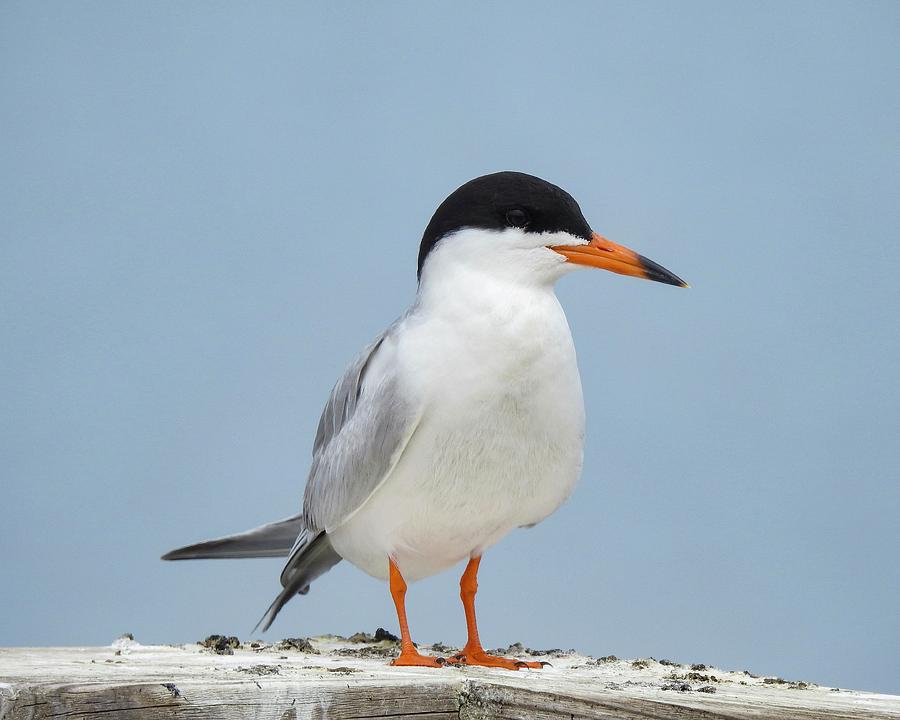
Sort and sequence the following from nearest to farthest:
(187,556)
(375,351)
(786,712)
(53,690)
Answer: (53,690) → (786,712) → (375,351) → (187,556)

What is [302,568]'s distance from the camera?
16.8 feet

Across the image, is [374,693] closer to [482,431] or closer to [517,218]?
[482,431]

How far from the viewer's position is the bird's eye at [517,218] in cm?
418

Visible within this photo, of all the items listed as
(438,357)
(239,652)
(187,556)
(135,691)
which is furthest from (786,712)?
(187,556)

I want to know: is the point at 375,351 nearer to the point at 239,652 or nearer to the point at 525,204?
the point at 525,204

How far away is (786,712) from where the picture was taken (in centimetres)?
358

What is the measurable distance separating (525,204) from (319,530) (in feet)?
5.07

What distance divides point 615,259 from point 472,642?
1496 mm

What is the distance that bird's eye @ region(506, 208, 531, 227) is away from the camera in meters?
4.18

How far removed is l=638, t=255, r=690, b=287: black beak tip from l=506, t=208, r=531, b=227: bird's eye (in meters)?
0.45

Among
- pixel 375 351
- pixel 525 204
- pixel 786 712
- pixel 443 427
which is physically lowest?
pixel 786 712

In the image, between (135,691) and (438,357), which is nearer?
(135,691)

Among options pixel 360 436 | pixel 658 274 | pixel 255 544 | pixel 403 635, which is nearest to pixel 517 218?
pixel 658 274

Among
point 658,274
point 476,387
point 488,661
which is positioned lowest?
point 488,661
